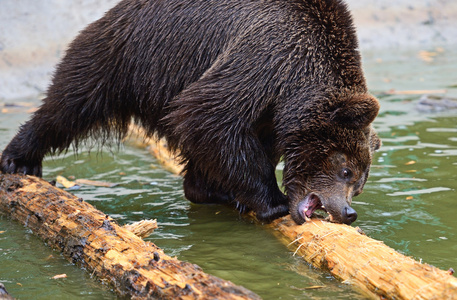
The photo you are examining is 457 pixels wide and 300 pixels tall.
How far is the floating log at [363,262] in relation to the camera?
3.80 metres

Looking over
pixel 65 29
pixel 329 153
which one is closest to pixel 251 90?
pixel 329 153

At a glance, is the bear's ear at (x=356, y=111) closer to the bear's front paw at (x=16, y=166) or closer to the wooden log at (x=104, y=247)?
the wooden log at (x=104, y=247)

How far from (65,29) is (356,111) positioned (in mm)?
9660

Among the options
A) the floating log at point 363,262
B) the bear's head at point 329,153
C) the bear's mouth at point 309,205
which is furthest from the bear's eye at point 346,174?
the floating log at point 363,262

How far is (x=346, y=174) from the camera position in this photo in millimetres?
5453

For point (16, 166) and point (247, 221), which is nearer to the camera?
point (247, 221)

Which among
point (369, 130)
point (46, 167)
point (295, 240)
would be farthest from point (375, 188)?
point (46, 167)

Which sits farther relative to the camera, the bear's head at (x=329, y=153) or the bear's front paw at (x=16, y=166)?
the bear's front paw at (x=16, y=166)

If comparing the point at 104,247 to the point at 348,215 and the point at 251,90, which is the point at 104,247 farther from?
the point at 348,215

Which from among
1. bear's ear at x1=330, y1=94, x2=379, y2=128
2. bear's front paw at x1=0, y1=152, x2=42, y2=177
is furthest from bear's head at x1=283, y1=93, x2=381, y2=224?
bear's front paw at x1=0, y1=152, x2=42, y2=177

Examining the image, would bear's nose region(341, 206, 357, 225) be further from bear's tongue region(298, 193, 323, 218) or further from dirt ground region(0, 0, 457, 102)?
dirt ground region(0, 0, 457, 102)

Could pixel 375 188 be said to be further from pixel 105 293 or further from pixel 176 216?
pixel 105 293

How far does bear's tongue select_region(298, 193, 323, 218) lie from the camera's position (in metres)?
5.44

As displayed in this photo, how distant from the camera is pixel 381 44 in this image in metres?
16.1
